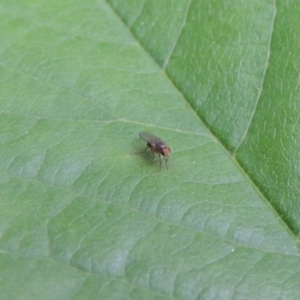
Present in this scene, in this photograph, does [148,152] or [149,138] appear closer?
[148,152]

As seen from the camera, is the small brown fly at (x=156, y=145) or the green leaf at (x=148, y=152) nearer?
the green leaf at (x=148, y=152)

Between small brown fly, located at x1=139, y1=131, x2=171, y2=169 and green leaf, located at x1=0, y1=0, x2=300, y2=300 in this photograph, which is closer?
green leaf, located at x1=0, y1=0, x2=300, y2=300

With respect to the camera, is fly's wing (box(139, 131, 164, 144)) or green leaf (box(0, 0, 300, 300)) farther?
fly's wing (box(139, 131, 164, 144))
